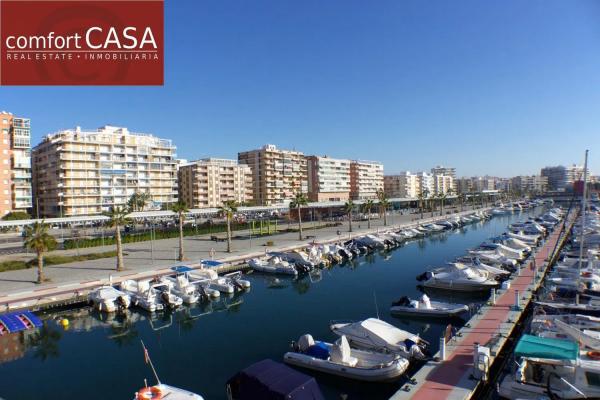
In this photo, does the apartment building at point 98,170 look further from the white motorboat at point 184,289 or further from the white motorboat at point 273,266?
the white motorboat at point 184,289

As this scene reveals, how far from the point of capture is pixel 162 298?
29.6 m

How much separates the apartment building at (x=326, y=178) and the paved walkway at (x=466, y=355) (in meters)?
116

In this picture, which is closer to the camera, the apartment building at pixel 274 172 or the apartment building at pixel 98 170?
the apartment building at pixel 98 170

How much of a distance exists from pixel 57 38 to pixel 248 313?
2535 cm

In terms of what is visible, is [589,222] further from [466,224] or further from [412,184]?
[412,184]

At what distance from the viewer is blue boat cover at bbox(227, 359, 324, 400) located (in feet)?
43.7

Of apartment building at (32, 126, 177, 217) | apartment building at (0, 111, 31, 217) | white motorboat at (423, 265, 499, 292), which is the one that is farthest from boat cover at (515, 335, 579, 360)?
apartment building at (0, 111, 31, 217)

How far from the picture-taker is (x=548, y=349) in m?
15.2

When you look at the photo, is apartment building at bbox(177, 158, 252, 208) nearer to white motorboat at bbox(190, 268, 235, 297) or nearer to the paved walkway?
white motorboat at bbox(190, 268, 235, 297)

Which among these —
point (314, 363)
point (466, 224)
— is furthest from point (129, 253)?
point (466, 224)

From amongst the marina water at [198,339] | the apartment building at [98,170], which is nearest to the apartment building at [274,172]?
the apartment building at [98,170]

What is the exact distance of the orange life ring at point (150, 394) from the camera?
14414 mm

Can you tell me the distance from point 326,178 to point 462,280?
116 metres

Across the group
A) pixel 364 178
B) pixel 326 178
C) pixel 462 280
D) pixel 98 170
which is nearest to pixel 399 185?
pixel 364 178
